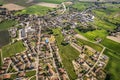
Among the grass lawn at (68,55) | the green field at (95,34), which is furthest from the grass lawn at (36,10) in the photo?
the grass lawn at (68,55)

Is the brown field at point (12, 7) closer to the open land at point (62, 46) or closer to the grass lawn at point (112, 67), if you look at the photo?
the open land at point (62, 46)

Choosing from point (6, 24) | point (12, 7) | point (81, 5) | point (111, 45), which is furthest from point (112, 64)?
point (12, 7)

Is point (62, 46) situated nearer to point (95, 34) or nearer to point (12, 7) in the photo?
point (95, 34)

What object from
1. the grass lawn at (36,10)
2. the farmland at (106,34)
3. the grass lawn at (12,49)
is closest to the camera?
the farmland at (106,34)

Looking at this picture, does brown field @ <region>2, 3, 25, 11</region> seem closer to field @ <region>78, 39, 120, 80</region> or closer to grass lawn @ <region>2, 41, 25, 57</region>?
grass lawn @ <region>2, 41, 25, 57</region>

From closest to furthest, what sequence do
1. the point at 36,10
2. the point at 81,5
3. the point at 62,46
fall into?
the point at 62,46 → the point at 36,10 → the point at 81,5

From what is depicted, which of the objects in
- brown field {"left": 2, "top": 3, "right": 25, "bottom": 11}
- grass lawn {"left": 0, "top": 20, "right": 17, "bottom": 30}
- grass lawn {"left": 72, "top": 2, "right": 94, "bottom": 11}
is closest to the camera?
grass lawn {"left": 0, "top": 20, "right": 17, "bottom": 30}

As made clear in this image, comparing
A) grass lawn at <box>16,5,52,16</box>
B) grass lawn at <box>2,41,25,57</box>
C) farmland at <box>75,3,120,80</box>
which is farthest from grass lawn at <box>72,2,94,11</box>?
grass lawn at <box>2,41,25,57</box>
